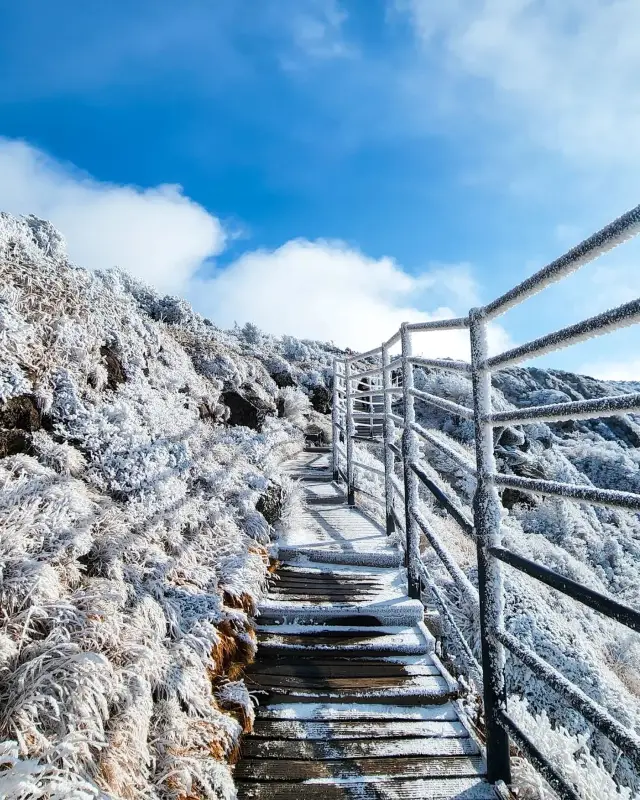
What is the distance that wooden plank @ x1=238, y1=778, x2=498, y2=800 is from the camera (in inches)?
80.0

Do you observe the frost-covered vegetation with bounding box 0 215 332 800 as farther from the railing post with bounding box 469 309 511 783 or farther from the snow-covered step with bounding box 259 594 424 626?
the railing post with bounding box 469 309 511 783

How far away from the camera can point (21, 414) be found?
3393 millimetres

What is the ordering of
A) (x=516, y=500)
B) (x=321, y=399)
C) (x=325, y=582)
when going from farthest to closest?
(x=321, y=399) → (x=516, y=500) → (x=325, y=582)

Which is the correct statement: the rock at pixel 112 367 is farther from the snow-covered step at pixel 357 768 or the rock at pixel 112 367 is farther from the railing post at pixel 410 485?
the snow-covered step at pixel 357 768

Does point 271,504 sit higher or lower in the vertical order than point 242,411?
lower

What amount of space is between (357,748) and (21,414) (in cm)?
324

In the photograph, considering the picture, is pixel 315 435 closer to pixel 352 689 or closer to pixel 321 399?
pixel 321 399

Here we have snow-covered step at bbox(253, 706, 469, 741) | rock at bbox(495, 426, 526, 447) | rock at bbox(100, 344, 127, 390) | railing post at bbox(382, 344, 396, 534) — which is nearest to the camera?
snow-covered step at bbox(253, 706, 469, 741)

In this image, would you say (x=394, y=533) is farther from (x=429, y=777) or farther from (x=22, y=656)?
(x=22, y=656)

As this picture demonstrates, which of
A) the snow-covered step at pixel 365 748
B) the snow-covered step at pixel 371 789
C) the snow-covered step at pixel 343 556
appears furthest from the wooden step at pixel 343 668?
the snow-covered step at pixel 343 556

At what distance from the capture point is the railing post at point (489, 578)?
2102mm

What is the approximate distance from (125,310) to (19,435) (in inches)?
102

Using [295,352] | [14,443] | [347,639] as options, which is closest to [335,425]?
[347,639]

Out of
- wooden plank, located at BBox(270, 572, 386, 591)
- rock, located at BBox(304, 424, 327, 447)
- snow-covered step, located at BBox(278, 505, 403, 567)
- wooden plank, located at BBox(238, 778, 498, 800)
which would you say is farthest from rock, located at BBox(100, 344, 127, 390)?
rock, located at BBox(304, 424, 327, 447)
